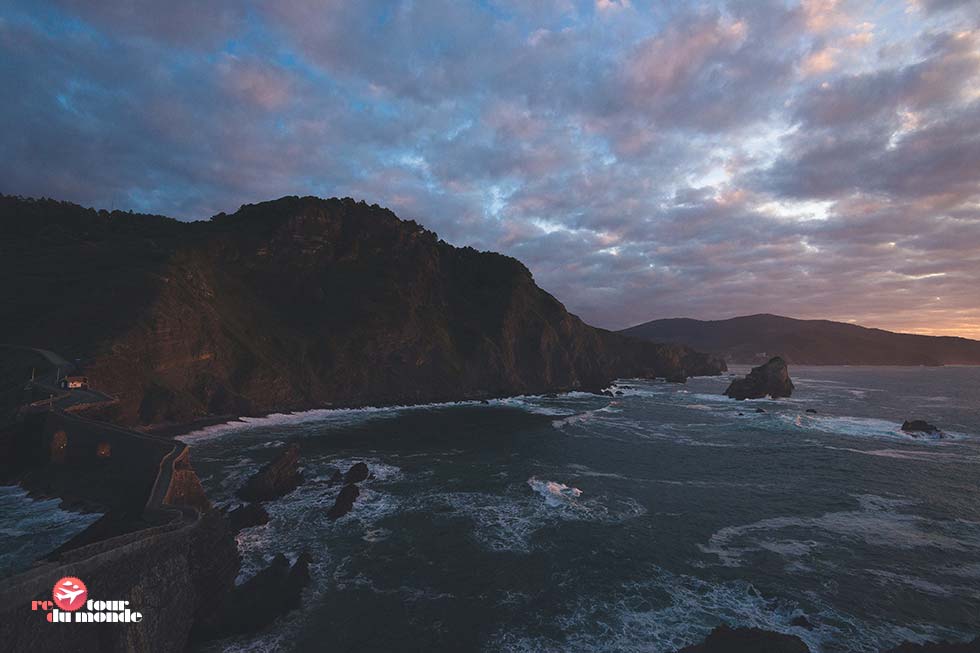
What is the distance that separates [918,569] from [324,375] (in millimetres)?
76835

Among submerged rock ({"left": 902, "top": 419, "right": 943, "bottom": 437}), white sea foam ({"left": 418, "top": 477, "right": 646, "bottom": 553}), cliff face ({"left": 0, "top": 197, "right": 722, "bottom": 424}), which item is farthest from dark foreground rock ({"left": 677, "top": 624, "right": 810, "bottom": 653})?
submerged rock ({"left": 902, "top": 419, "right": 943, "bottom": 437})

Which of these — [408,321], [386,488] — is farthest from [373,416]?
[386,488]

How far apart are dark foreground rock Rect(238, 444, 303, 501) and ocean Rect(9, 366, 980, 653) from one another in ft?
4.04

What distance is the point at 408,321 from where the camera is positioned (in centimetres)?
9056

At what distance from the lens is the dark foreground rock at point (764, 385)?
297 ft

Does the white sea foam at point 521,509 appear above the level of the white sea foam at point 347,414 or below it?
above

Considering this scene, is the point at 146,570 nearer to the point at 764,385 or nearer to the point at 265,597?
the point at 265,597

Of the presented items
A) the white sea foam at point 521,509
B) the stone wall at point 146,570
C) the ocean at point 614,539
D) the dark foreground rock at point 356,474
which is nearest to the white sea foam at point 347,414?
the ocean at point 614,539

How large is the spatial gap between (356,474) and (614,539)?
20.6 m

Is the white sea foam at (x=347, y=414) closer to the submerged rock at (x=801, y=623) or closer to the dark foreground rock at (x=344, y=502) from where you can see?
the dark foreground rock at (x=344, y=502)

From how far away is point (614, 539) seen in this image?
23.9 m

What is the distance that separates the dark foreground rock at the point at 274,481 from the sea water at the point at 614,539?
4.31ft

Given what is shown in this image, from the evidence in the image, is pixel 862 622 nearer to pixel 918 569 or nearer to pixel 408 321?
pixel 918 569

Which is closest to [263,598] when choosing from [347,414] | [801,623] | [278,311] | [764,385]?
[801,623]
